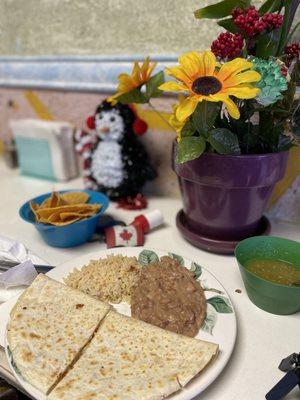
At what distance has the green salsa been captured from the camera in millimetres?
663

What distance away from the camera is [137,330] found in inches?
24.0

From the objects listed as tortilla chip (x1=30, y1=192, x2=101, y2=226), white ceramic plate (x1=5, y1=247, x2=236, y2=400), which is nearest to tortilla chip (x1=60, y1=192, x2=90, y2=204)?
tortilla chip (x1=30, y1=192, x2=101, y2=226)

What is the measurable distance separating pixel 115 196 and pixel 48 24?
0.71 metres

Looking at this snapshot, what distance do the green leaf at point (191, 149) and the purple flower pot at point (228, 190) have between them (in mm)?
69

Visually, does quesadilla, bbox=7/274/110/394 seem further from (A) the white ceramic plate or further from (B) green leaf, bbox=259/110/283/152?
(B) green leaf, bbox=259/110/283/152

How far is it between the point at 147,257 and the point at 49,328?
270mm

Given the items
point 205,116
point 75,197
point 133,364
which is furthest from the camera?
point 75,197

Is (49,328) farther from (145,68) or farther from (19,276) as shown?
(145,68)

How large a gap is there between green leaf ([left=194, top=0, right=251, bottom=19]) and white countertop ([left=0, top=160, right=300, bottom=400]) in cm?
54

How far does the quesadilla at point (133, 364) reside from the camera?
50 centimetres

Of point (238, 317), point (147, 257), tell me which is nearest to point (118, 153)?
point (147, 257)

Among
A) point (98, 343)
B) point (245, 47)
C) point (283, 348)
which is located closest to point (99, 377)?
point (98, 343)

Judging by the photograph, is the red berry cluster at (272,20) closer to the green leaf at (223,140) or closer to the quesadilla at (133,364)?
the green leaf at (223,140)

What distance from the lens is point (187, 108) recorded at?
0.63m
